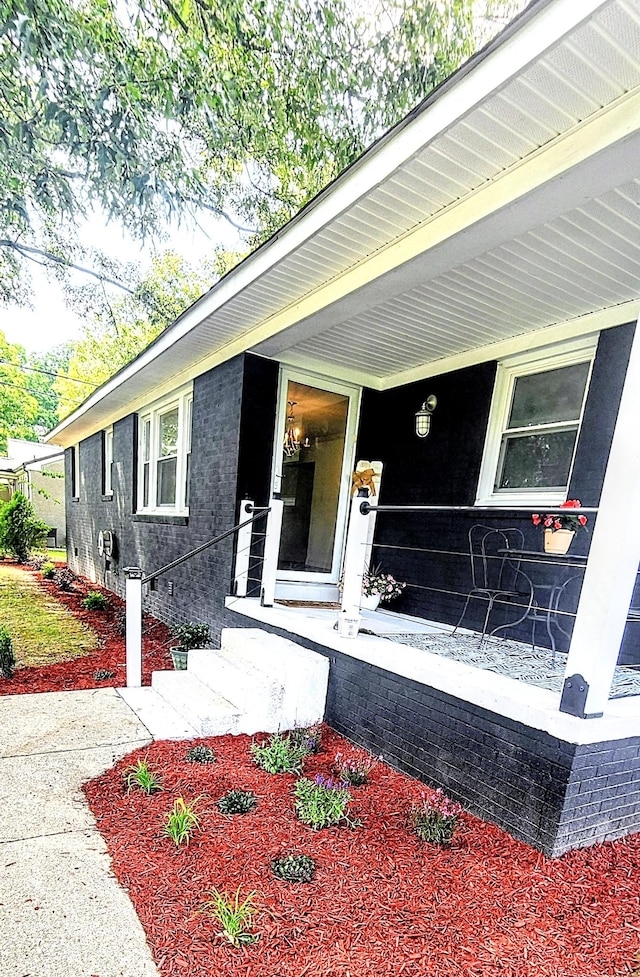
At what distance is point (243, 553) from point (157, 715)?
5.65 ft

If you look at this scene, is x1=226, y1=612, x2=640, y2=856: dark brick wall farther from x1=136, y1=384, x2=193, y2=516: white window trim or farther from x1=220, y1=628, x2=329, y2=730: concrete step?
x1=136, y1=384, x2=193, y2=516: white window trim

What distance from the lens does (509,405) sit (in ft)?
13.6

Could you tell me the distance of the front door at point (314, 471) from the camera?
17.0 ft

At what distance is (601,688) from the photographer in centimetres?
199

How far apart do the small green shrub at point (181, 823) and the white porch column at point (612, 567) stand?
1.74 metres

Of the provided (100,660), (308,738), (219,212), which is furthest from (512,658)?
(219,212)

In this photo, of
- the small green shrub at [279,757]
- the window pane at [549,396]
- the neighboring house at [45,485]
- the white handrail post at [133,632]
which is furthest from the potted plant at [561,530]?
the neighboring house at [45,485]

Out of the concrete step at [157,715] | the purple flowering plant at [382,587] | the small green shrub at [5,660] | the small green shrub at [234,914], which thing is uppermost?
the purple flowering plant at [382,587]

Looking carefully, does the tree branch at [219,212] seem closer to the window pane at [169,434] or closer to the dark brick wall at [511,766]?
the window pane at [169,434]

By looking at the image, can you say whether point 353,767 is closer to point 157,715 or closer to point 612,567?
point 157,715

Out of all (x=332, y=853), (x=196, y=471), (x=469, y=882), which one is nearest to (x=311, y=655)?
(x=332, y=853)

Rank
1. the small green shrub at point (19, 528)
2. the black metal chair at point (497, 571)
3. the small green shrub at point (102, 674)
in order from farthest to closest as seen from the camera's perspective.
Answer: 1. the small green shrub at point (19, 528)
2. the small green shrub at point (102, 674)
3. the black metal chair at point (497, 571)

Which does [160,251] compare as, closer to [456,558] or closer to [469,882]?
[456,558]

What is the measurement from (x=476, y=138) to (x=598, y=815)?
3093mm
